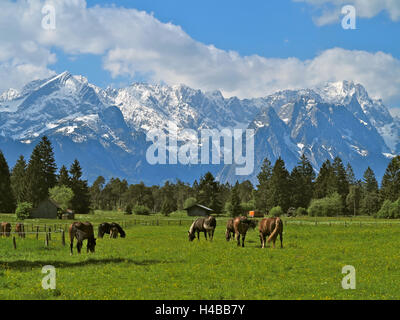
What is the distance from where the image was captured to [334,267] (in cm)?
2162

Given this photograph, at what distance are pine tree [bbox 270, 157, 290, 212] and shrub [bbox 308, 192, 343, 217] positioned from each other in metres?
13.1

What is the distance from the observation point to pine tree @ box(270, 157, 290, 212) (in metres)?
132

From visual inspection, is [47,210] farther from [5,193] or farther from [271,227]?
[271,227]

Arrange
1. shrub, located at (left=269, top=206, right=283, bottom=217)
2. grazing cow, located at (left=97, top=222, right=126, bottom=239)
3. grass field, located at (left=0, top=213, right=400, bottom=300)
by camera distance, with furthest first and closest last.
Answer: shrub, located at (left=269, top=206, right=283, bottom=217) → grazing cow, located at (left=97, top=222, right=126, bottom=239) → grass field, located at (left=0, top=213, right=400, bottom=300)

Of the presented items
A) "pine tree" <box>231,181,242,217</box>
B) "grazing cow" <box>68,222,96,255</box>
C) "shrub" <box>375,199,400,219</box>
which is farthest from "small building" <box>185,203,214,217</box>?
"grazing cow" <box>68,222,96,255</box>

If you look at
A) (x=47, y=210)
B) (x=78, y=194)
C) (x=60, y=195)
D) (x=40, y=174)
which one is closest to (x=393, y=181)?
(x=78, y=194)

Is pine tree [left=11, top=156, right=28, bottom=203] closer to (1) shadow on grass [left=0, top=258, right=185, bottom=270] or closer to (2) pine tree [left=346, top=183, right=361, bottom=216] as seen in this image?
(1) shadow on grass [left=0, top=258, right=185, bottom=270]

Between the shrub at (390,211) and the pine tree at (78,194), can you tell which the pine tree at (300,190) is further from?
the pine tree at (78,194)

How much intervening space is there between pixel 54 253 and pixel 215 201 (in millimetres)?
112835

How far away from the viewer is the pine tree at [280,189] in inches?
5207

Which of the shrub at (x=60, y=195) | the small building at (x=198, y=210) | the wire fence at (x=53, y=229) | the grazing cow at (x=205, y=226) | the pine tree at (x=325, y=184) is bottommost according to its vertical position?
the small building at (x=198, y=210)

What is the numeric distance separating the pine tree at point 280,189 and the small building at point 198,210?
20.4 meters

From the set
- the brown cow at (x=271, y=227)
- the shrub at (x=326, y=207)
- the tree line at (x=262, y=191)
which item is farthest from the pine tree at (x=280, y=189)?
the brown cow at (x=271, y=227)
